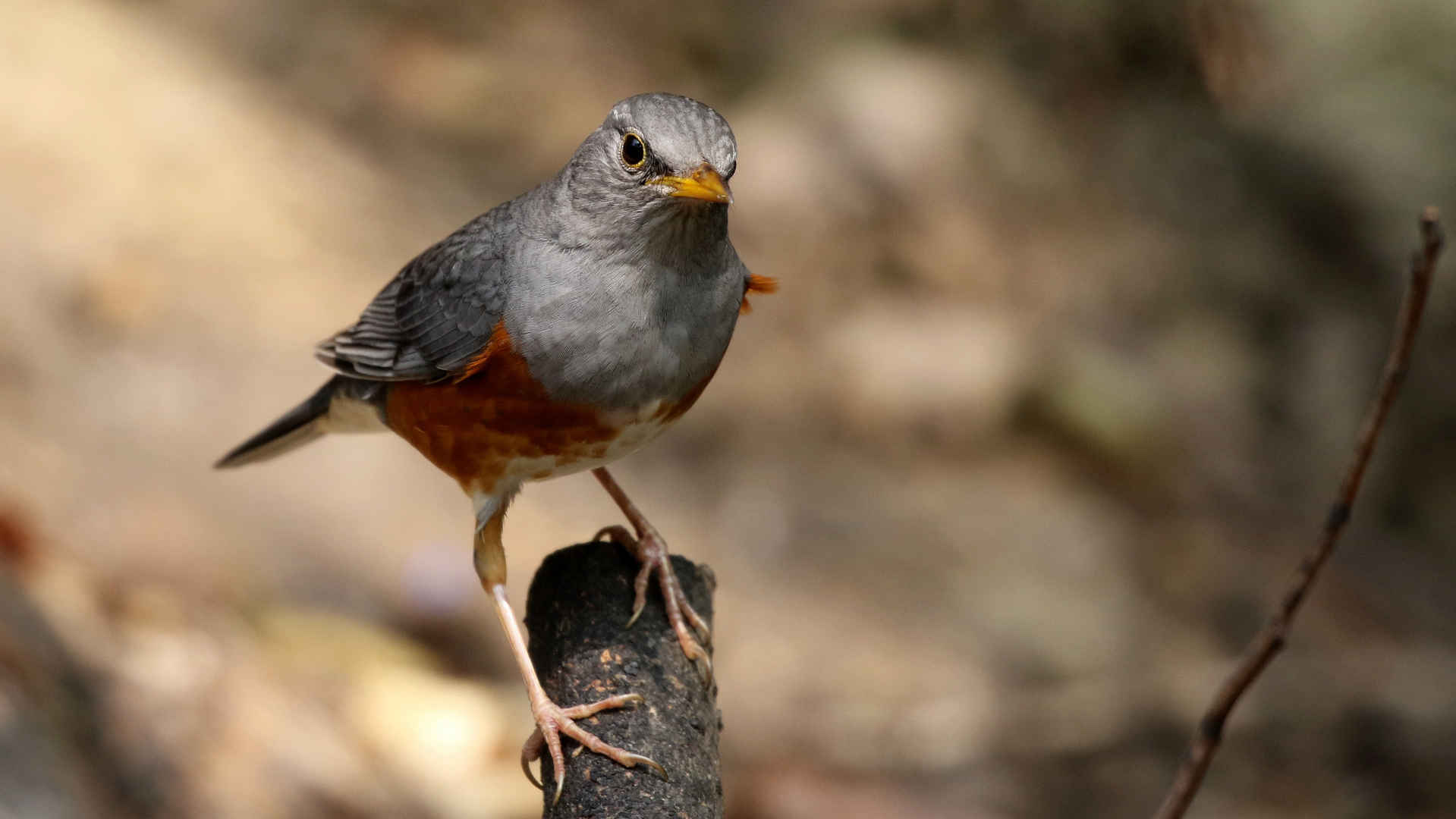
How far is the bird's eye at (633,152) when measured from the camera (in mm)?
3775

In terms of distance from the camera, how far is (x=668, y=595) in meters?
4.11

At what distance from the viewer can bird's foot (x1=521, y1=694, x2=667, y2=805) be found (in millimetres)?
3510

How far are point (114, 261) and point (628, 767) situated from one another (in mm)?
7049

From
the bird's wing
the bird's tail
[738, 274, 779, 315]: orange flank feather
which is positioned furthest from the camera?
the bird's tail

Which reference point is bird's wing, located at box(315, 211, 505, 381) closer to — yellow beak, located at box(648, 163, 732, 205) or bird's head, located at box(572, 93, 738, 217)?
bird's head, located at box(572, 93, 738, 217)

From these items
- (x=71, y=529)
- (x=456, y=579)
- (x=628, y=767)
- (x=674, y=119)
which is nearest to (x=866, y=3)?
(x=456, y=579)

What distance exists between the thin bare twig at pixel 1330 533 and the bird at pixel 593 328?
1335 mm

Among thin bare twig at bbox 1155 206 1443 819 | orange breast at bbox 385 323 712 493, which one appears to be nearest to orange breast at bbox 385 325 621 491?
orange breast at bbox 385 323 712 493

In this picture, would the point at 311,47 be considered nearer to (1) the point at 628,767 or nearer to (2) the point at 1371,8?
(2) the point at 1371,8

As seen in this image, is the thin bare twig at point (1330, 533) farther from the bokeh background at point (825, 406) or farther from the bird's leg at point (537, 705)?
the bokeh background at point (825, 406)

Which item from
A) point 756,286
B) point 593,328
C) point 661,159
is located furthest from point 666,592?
point 661,159

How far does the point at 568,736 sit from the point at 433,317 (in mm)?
1386

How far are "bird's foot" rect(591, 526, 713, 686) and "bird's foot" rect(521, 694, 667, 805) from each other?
0.30 m

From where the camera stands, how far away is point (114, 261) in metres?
9.15
